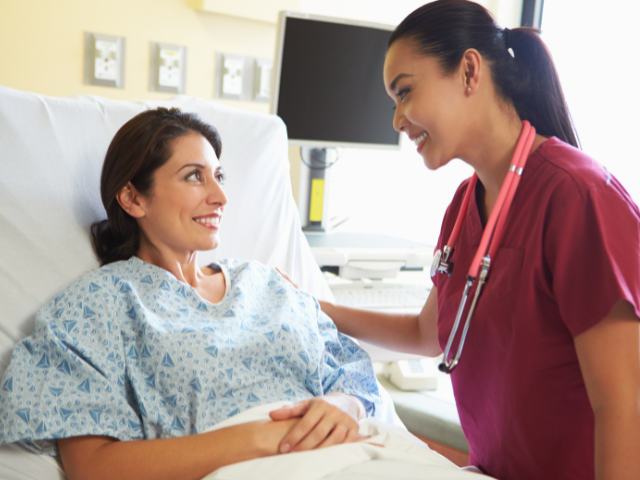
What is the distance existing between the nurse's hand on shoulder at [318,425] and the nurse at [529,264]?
0.4 inches

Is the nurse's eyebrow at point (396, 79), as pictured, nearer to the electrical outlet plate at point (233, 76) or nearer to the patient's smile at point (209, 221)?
the patient's smile at point (209, 221)

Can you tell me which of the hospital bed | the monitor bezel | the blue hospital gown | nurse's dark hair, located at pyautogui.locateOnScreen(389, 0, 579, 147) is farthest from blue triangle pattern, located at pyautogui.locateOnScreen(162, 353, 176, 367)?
the monitor bezel

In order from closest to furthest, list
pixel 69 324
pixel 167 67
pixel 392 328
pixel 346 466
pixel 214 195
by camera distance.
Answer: pixel 346 466 → pixel 69 324 → pixel 214 195 → pixel 392 328 → pixel 167 67

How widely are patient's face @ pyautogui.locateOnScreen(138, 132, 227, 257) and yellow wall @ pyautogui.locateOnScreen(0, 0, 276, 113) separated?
1.05m

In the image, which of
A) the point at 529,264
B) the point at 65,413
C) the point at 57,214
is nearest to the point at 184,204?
the point at 57,214

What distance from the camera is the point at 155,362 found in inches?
40.9

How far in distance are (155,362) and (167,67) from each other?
1443 mm

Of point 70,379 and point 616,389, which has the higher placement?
point 616,389

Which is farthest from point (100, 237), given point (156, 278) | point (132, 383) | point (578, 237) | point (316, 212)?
point (316, 212)

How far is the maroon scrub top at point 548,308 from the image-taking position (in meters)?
0.82

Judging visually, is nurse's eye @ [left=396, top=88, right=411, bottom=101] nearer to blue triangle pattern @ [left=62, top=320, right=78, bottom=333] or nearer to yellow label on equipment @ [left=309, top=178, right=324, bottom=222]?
blue triangle pattern @ [left=62, top=320, right=78, bottom=333]

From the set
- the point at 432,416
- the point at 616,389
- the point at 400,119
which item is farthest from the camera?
the point at 432,416

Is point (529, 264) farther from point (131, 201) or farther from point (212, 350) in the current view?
point (131, 201)

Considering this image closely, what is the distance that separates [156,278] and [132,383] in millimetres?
240
